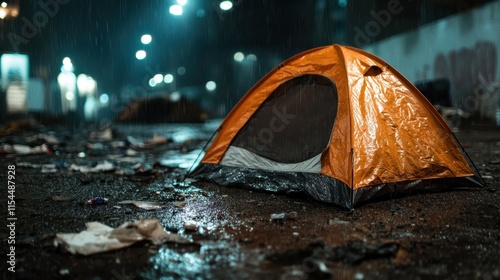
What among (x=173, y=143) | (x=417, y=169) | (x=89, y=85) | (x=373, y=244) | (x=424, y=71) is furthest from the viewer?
(x=89, y=85)

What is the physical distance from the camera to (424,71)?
67.5 feet

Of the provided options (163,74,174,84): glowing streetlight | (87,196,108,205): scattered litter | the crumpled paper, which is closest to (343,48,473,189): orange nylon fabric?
the crumpled paper

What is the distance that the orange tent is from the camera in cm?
428

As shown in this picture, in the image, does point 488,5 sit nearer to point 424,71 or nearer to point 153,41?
point 424,71

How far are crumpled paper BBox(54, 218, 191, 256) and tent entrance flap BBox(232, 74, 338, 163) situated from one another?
2.32m

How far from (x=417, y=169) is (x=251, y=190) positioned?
79.4 inches

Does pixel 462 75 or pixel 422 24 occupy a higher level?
pixel 422 24

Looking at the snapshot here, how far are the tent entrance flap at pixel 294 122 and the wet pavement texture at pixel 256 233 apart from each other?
65 cm

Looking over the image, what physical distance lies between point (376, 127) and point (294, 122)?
3.81ft

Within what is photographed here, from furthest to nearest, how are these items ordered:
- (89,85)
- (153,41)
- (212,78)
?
(212,78) < (89,85) < (153,41)

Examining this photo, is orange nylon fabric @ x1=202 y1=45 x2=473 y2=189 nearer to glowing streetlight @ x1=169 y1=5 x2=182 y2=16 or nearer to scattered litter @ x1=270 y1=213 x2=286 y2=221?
scattered litter @ x1=270 y1=213 x2=286 y2=221

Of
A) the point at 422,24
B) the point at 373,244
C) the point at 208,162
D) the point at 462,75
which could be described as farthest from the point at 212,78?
the point at 373,244

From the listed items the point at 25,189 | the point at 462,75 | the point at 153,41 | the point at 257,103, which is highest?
Result: the point at 153,41

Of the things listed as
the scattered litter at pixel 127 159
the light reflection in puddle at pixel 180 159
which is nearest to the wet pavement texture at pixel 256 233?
the light reflection in puddle at pixel 180 159
